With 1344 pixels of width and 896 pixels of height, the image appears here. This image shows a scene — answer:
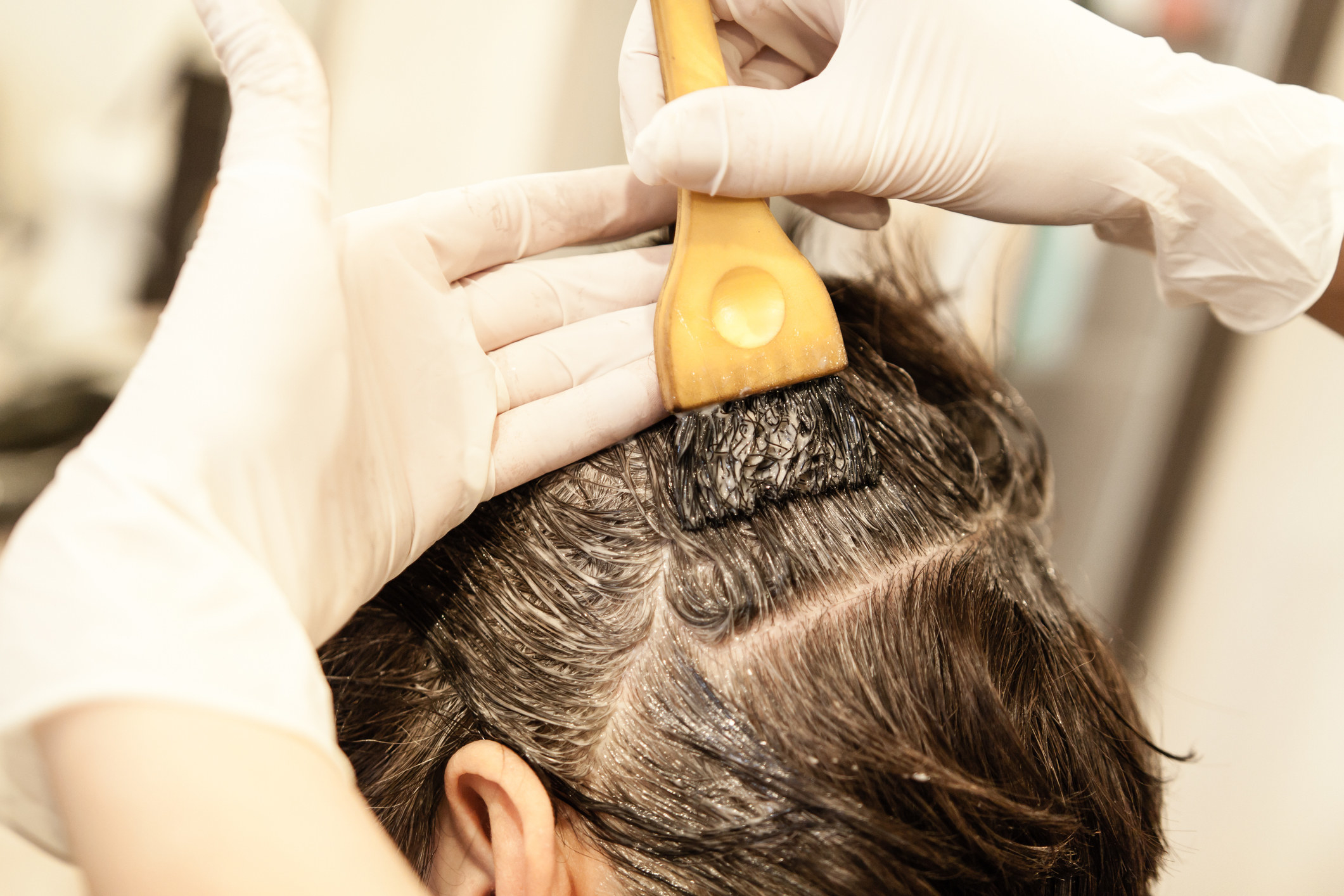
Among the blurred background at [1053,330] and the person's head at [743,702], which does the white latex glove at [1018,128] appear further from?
the blurred background at [1053,330]

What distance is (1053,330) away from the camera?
3.71 ft

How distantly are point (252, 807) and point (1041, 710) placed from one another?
22.6 inches

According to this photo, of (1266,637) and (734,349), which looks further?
(1266,637)

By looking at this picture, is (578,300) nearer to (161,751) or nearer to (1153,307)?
(161,751)

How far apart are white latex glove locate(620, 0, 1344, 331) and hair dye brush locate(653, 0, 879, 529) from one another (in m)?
0.04

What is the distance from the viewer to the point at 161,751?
0.35 meters

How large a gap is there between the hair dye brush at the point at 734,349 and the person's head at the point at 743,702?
32 mm

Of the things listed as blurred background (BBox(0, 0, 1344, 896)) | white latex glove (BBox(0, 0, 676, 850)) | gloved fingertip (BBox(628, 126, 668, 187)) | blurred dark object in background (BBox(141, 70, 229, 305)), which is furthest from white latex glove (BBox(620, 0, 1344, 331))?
blurred dark object in background (BBox(141, 70, 229, 305))

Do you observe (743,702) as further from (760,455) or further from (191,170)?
(191,170)

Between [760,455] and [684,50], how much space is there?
0.33 metres

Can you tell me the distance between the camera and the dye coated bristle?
22.7 inches

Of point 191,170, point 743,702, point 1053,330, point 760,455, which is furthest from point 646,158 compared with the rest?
point 1053,330

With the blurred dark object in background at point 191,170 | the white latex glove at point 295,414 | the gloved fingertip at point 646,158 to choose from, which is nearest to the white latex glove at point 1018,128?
the gloved fingertip at point 646,158

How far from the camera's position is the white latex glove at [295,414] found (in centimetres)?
38
